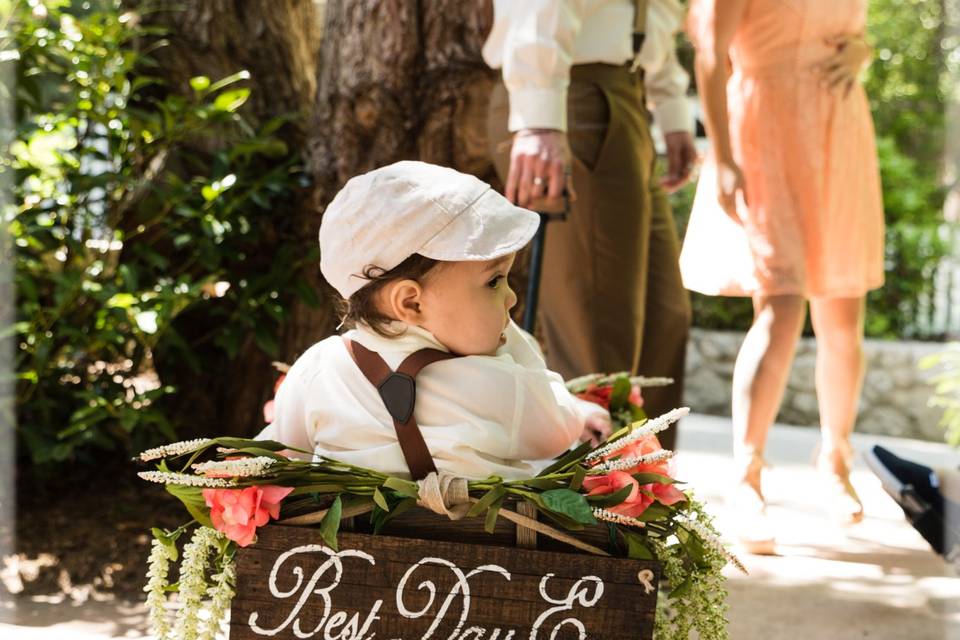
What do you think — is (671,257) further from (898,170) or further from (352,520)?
(898,170)

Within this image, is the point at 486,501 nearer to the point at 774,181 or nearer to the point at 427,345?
the point at 427,345

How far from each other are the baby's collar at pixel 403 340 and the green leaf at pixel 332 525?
32cm

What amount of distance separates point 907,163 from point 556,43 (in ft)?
20.3

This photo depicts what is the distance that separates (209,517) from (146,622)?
1.42m

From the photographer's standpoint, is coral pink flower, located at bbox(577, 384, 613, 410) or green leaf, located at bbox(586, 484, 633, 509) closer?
green leaf, located at bbox(586, 484, 633, 509)

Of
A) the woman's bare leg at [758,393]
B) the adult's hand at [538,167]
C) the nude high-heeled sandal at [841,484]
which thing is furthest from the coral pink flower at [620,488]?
the nude high-heeled sandal at [841,484]

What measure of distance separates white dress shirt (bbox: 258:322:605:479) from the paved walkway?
1063mm

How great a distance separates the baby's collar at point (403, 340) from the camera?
169 cm

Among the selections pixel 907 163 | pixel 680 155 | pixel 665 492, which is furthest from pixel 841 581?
pixel 907 163

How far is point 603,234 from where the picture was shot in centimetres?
268

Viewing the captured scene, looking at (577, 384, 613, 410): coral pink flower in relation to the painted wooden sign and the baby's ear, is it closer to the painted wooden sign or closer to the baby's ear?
the baby's ear

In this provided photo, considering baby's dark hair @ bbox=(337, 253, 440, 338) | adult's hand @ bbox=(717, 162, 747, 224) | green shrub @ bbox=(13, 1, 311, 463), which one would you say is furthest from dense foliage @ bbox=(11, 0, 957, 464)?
baby's dark hair @ bbox=(337, 253, 440, 338)

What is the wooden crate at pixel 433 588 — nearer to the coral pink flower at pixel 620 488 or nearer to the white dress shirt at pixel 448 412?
the coral pink flower at pixel 620 488

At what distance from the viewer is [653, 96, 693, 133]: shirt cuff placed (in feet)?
10.1
